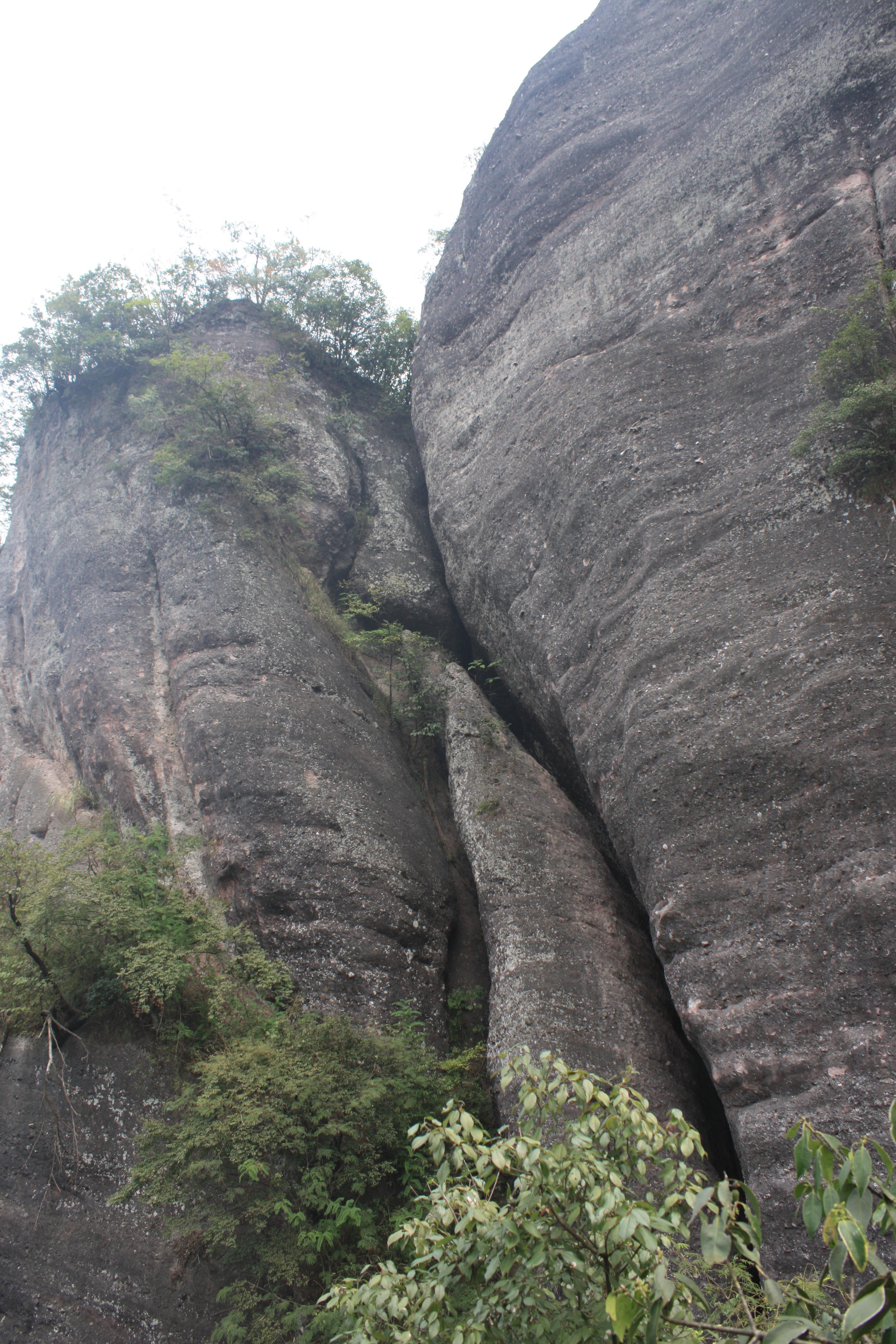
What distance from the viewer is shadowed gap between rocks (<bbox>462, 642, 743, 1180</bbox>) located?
27.0 feet

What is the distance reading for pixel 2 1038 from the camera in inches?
342

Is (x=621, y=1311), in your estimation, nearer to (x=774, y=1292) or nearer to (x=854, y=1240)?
(x=774, y=1292)

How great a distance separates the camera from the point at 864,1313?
6.13 ft

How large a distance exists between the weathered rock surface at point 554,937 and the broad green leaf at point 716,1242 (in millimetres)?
4896

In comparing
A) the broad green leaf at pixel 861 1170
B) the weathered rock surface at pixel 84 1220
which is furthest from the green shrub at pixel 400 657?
the broad green leaf at pixel 861 1170

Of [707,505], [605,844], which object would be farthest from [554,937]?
[707,505]

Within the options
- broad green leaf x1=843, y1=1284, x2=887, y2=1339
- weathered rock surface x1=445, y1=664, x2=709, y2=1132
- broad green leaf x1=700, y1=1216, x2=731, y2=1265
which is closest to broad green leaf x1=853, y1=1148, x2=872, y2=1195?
broad green leaf x1=843, y1=1284, x2=887, y2=1339

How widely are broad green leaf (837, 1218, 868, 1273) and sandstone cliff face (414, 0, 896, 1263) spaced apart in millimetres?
4636

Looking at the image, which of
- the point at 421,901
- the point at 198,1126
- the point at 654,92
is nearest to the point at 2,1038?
the point at 198,1126

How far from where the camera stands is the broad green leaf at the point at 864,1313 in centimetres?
185

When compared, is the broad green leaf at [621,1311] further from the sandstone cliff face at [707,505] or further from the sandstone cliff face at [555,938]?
the sandstone cliff face at [555,938]

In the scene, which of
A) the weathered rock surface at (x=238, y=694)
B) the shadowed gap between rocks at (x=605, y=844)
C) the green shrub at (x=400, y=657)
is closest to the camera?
the shadowed gap between rocks at (x=605, y=844)

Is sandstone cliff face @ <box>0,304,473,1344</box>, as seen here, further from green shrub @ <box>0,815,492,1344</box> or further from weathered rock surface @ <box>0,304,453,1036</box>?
green shrub @ <box>0,815,492,1344</box>

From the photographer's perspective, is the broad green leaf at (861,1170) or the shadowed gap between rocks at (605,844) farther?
the shadowed gap between rocks at (605,844)
